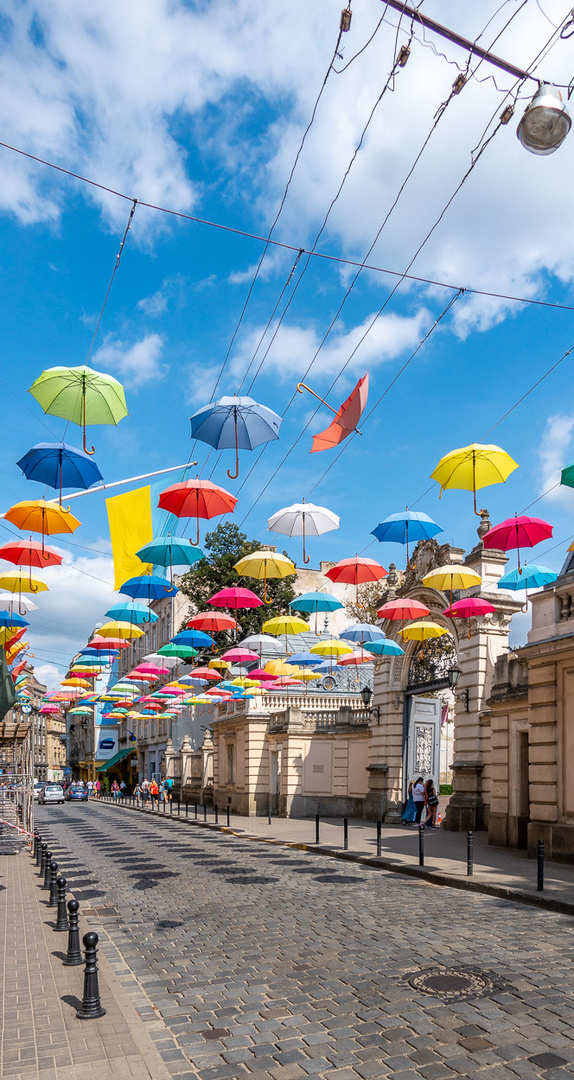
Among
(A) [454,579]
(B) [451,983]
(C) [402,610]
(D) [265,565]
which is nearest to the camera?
(B) [451,983]

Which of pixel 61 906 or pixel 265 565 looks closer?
pixel 61 906

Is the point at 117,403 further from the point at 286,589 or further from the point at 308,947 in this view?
the point at 286,589

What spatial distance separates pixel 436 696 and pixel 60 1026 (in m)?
24.6

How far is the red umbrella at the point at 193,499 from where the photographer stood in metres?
14.7

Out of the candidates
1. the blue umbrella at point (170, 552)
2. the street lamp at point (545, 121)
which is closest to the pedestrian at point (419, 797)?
the blue umbrella at point (170, 552)

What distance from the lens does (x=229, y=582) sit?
48062 millimetres

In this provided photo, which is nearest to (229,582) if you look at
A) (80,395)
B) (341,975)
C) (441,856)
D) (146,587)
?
(146,587)

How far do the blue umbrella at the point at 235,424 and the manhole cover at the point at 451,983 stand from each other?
26.8ft

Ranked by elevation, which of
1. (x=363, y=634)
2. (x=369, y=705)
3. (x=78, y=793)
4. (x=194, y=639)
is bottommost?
(x=78, y=793)

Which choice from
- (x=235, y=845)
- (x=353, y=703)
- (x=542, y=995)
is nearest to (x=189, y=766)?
(x=353, y=703)

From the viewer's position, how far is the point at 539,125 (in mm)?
6926

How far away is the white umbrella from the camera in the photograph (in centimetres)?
1852

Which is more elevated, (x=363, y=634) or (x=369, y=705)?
(x=363, y=634)

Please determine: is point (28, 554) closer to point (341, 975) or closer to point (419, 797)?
point (341, 975)
